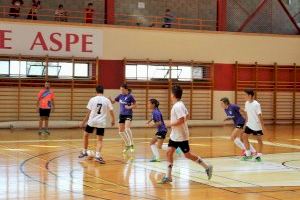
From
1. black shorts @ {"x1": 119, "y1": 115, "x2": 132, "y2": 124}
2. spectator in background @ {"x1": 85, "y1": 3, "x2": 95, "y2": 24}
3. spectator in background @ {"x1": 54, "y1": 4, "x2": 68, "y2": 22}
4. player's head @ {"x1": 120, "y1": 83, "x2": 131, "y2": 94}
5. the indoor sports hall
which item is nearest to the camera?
the indoor sports hall

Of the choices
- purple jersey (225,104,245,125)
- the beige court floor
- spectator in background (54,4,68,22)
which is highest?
spectator in background (54,4,68,22)

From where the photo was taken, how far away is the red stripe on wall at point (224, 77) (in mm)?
27406

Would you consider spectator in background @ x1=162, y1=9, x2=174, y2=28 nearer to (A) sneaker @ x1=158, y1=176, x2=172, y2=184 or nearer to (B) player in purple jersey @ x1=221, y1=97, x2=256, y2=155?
(B) player in purple jersey @ x1=221, y1=97, x2=256, y2=155

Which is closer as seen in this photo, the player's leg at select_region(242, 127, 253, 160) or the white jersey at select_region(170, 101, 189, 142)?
the white jersey at select_region(170, 101, 189, 142)

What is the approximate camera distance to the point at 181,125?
9711mm

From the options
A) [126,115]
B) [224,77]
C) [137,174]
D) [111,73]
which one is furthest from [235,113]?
[224,77]

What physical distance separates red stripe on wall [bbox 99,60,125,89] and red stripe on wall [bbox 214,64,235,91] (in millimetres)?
5188

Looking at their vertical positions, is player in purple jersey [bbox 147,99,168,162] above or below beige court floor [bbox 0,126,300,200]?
above

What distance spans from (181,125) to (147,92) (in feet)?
52.7

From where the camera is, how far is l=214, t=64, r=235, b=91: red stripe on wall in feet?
89.9

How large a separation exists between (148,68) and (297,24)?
9.95 m

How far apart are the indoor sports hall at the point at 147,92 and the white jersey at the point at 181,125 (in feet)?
0.06

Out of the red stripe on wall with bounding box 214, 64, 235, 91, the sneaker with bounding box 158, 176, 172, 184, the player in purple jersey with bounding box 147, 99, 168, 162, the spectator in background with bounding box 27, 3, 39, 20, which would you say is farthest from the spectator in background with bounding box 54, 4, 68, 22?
the sneaker with bounding box 158, 176, 172, 184

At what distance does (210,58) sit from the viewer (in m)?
27.1
